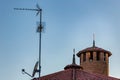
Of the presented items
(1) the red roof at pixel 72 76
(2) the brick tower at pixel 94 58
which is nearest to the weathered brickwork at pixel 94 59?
(2) the brick tower at pixel 94 58

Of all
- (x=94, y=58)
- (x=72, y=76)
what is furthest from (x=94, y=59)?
(x=72, y=76)

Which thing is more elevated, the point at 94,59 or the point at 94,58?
the point at 94,58

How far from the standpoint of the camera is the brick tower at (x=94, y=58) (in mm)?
45906

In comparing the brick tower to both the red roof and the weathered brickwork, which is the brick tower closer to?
the weathered brickwork

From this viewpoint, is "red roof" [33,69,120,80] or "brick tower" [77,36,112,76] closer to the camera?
"red roof" [33,69,120,80]

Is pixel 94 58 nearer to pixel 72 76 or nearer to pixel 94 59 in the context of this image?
pixel 94 59

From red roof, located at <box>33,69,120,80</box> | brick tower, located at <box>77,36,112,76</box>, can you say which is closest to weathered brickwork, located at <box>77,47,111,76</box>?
brick tower, located at <box>77,36,112,76</box>

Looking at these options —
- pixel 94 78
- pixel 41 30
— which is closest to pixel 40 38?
pixel 41 30

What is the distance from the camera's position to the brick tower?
151ft

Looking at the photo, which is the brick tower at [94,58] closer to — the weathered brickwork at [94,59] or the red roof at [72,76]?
the weathered brickwork at [94,59]

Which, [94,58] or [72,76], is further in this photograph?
[94,58]

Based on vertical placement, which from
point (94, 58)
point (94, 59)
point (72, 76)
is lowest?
point (72, 76)

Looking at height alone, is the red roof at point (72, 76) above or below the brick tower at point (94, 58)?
below

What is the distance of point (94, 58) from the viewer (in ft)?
150
